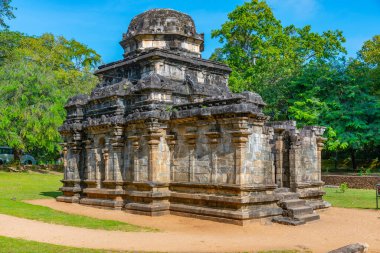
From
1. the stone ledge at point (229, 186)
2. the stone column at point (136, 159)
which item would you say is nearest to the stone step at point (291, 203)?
the stone ledge at point (229, 186)

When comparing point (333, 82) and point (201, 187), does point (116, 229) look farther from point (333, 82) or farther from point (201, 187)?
point (333, 82)

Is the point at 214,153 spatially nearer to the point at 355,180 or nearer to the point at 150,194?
the point at 150,194

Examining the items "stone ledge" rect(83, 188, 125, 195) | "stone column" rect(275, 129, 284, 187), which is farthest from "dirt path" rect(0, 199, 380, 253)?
"stone column" rect(275, 129, 284, 187)

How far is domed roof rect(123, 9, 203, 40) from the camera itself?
842 inches

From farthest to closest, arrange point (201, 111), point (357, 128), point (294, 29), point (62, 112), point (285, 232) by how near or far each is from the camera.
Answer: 1. point (294, 29)
2. point (62, 112)
3. point (357, 128)
4. point (201, 111)
5. point (285, 232)

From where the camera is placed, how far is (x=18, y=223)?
563 inches

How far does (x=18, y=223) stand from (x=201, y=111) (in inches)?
288

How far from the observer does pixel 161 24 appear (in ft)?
70.4

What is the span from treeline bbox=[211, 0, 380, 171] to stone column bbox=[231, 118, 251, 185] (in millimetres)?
19569

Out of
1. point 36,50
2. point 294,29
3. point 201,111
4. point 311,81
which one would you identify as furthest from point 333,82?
point 36,50

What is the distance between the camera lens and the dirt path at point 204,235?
36.4 ft

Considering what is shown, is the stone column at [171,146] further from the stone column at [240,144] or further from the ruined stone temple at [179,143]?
the stone column at [240,144]

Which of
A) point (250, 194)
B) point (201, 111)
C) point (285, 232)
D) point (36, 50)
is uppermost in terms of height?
point (36, 50)

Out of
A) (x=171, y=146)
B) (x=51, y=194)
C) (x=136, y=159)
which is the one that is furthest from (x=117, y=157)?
(x=51, y=194)
